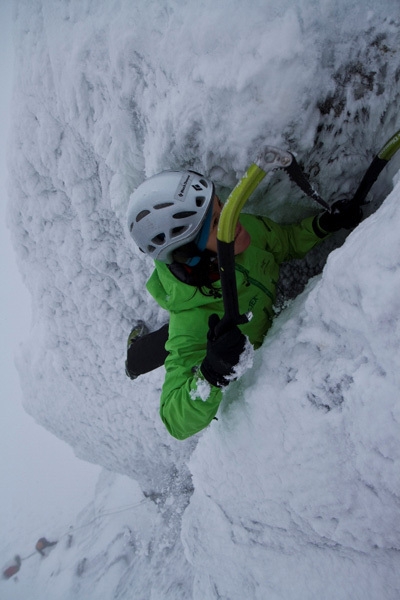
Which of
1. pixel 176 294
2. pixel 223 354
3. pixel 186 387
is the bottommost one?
pixel 186 387

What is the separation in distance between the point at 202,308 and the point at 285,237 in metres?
0.64

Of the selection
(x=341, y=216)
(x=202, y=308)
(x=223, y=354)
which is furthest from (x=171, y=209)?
(x=341, y=216)

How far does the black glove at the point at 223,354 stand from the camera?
1.28 m

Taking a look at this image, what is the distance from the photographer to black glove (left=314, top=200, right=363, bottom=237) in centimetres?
161

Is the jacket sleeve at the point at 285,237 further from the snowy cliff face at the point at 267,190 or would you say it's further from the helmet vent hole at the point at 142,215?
the helmet vent hole at the point at 142,215

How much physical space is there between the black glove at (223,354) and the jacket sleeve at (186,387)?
0.06 metres

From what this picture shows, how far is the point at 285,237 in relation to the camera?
1871 millimetres

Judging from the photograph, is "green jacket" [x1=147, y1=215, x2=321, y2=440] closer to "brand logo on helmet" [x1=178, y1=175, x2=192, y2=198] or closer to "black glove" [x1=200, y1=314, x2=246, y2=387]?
"black glove" [x1=200, y1=314, x2=246, y2=387]

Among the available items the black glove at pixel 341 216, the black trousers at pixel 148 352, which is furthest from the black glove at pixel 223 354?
the black trousers at pixel 148 352

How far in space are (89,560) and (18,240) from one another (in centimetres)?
566

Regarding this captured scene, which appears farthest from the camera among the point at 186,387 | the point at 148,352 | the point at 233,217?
the point at 148,352

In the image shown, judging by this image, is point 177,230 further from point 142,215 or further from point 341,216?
point 341,216

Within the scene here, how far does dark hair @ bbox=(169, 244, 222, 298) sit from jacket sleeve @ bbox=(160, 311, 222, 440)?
0.13m

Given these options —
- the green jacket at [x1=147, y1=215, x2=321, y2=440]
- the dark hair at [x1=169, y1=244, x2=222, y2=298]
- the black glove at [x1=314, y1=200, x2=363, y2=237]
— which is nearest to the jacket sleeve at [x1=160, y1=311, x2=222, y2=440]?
the green jacket at [x1=147, y1=215, x2=321, y2=440]
